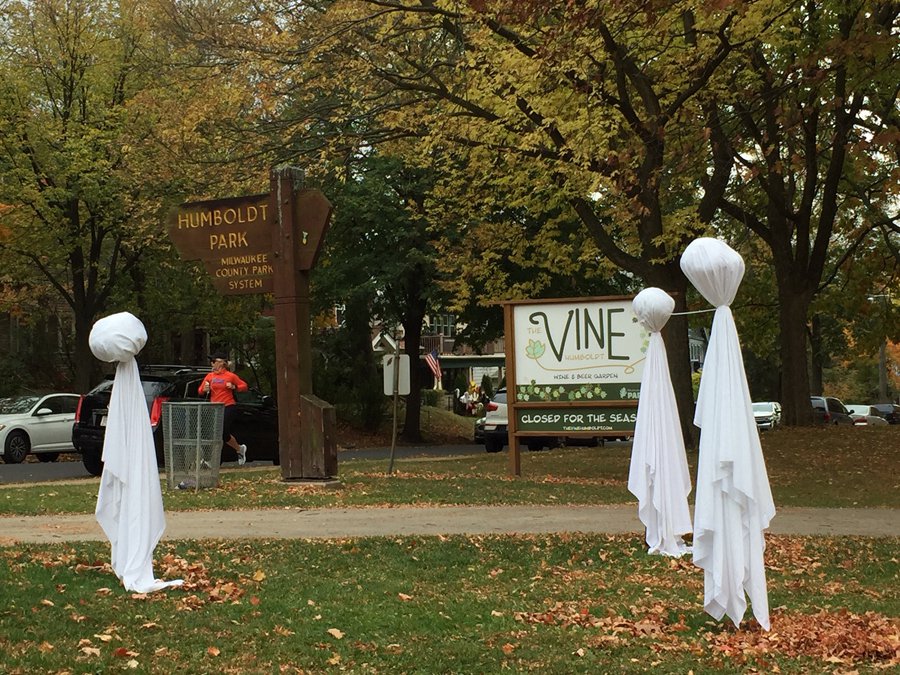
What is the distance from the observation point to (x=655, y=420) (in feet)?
30.1

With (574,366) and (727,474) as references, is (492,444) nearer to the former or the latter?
(574,366)

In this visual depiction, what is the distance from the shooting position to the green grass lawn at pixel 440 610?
586 cm

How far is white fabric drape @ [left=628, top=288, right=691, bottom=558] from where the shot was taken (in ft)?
30.0

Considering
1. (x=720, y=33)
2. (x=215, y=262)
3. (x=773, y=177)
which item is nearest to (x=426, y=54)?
(x=720, y=33)

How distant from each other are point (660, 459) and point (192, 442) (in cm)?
648

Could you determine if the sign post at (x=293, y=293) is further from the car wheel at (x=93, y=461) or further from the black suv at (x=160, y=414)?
the car wheel at (x=93, y=461)

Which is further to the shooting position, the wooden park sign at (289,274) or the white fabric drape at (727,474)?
the wooden park sign at (289,274)

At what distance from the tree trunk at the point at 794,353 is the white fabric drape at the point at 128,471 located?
2006 cm

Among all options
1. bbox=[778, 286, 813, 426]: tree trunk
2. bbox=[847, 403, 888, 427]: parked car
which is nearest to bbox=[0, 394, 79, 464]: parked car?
bbox=[778, 286, 813, 426]: tree trunk

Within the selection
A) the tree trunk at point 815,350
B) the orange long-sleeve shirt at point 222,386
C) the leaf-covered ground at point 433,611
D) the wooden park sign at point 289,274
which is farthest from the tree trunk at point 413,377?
the leaf-covered ground at point 433,611

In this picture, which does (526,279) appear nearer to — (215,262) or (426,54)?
(426,54)

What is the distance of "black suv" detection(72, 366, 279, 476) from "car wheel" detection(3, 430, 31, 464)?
4.94 meters

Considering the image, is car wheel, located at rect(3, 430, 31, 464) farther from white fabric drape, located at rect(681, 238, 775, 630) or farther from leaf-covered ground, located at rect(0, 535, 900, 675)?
white fabric drape, located at rect(681, 238, 775, 630)

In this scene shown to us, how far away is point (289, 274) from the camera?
14312 mm
